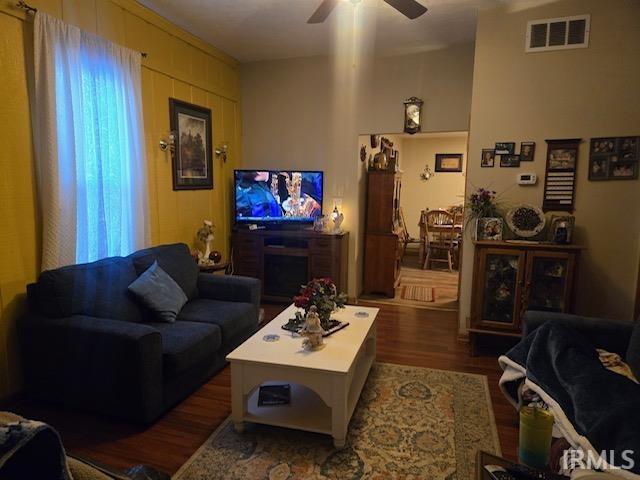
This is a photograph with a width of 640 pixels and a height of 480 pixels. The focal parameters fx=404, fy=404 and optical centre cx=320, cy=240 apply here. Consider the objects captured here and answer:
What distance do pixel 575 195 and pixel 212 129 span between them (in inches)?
140

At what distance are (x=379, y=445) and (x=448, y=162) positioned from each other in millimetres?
6464

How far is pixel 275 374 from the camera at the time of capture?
2.15m

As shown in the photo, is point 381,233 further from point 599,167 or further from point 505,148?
point 599,167

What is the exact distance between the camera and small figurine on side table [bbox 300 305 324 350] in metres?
2.27

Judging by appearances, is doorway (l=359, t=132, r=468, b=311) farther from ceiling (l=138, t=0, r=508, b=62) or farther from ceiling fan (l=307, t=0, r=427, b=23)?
ceiling fan (l=307, t=0, r=427, b=23)

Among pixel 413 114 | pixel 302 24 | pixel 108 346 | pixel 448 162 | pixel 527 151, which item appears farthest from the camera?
pixel 448 162

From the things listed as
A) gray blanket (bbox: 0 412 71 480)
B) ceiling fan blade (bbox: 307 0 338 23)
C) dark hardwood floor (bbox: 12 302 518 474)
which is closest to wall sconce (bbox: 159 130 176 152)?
ceiling fan blade (bbox: 307 0 338 23)

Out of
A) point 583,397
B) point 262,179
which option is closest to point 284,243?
point 262,179

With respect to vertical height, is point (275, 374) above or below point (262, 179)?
below

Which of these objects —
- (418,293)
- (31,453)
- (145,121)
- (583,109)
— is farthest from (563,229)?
(145,121)

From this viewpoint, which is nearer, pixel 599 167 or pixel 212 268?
pixel 599 167

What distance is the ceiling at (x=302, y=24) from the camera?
331cm

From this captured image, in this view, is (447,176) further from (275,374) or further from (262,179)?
(275,374)

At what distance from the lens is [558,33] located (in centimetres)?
316
